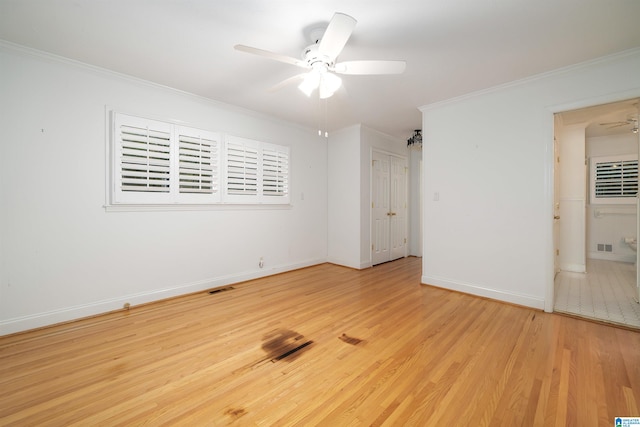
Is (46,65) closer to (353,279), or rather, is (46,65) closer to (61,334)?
(61,334)

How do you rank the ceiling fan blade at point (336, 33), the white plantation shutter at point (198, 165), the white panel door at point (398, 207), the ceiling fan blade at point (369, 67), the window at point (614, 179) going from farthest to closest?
the white panel door at point (398, 207) < the window at point (614, 179) < the white plantation shutter at point (198, 165) < the ceiling fan blade at point (369, 67) < the ceiling fan blade at point (336, 33)

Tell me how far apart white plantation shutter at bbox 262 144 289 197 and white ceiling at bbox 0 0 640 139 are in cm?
127

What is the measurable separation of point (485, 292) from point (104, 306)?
4.48 m

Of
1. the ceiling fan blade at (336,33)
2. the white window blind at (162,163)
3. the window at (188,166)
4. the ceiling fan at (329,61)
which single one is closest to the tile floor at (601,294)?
the ceiling fan at (329,61)

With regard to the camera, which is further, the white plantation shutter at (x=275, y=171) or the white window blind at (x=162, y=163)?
the white plantation shutter at (x=275, y=171)

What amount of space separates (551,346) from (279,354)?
2.27 m

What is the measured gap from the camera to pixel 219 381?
1.76 m

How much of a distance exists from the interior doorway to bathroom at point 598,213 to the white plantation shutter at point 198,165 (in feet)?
14.8

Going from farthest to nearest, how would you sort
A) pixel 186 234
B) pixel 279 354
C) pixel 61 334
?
pixel 186 234 < pixel 61 334 < pixel 279 354

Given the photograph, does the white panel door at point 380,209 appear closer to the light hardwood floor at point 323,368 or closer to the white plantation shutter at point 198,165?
the light hardwood floor at point 323,368

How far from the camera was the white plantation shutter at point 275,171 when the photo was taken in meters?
4.25

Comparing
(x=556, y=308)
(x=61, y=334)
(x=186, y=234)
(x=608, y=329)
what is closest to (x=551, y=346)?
(x=608, y=329)

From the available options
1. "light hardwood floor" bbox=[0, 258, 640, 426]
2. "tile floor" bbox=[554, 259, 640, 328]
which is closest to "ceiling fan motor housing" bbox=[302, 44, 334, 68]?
"light hardwood floor" bbox=[0, 258, 640, 426]

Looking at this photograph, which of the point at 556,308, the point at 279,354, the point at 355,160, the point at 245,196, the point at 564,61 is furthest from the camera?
the point at 355,160
